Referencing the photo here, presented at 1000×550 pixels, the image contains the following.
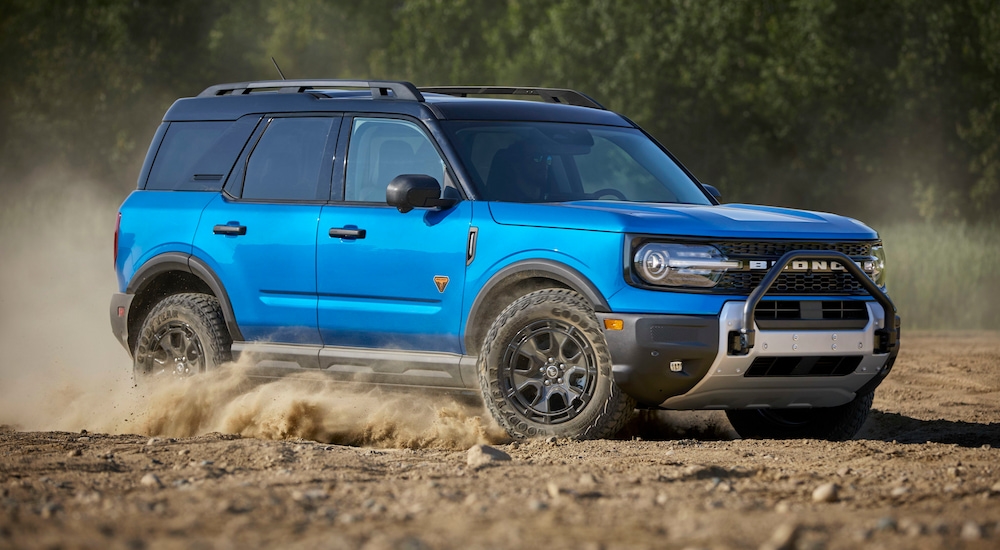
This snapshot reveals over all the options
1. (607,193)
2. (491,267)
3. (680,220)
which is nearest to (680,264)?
(680,220)

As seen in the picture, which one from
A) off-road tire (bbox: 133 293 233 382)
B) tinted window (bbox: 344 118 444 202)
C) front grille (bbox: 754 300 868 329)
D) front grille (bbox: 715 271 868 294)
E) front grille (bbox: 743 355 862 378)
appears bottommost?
off-road tire (bbox: 133 293 233 382)

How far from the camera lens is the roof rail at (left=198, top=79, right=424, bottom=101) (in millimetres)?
7723

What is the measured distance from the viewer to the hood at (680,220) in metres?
6.54

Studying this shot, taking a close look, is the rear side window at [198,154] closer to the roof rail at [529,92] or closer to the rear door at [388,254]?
the rear door at [388,254]

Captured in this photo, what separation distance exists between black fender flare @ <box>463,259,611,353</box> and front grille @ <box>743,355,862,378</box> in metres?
0.79

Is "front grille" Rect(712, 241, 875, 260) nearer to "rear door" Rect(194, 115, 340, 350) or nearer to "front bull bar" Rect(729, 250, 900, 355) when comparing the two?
"front bull bar" Rect(729, 250, 900, 355)

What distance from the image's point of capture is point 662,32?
30.8 meters

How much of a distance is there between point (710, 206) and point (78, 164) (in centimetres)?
3106

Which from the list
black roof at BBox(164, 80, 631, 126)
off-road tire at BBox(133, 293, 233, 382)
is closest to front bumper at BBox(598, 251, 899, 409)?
black roof at BBox(164, 80, 631, 126)

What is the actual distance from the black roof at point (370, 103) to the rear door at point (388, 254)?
0.45 feet

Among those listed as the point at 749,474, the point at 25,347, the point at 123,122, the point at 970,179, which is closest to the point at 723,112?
the point at 970,179

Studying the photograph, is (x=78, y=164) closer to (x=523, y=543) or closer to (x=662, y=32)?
(x=662, y=32)

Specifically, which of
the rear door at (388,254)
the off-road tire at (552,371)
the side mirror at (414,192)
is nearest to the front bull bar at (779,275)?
the off-road tire at (552,371)

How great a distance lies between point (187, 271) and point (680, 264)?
3.30m
